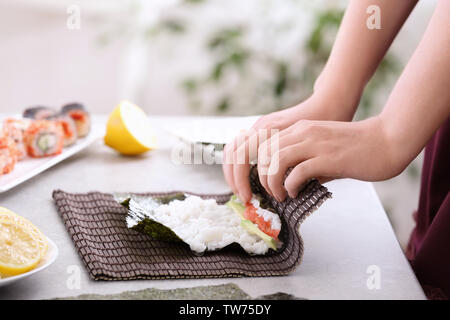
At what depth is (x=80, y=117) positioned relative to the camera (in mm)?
1418

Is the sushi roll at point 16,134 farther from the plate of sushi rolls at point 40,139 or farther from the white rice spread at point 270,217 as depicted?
the white rice spread at point 270,217

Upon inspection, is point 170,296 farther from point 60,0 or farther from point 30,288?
point 60,0

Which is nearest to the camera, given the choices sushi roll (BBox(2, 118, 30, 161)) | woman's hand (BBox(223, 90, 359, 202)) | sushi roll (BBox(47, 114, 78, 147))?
woman's hand (BBox(223, 90, 359, 202))

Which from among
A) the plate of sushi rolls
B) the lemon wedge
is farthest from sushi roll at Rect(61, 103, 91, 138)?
the lemon wedge

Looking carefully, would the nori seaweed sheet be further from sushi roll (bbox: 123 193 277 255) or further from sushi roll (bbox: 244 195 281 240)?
sushi roll (bbox: 244 195 281 240)

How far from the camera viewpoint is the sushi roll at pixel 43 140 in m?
1.24

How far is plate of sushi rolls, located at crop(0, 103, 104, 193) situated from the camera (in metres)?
1.12

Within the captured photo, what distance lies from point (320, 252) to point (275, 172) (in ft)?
0.51

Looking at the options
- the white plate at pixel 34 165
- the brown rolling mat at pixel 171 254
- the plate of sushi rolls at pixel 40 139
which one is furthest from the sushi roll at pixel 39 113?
the brown rolling mat at pixel 171 254

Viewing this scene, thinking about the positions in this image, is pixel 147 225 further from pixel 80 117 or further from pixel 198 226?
pixel 80 117

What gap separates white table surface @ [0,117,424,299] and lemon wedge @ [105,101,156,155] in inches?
1.0

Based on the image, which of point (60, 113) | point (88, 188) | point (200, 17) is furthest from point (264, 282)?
point (200, 17)

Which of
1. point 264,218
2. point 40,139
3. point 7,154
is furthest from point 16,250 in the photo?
point 40,139

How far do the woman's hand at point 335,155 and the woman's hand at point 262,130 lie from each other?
0.08 metres
